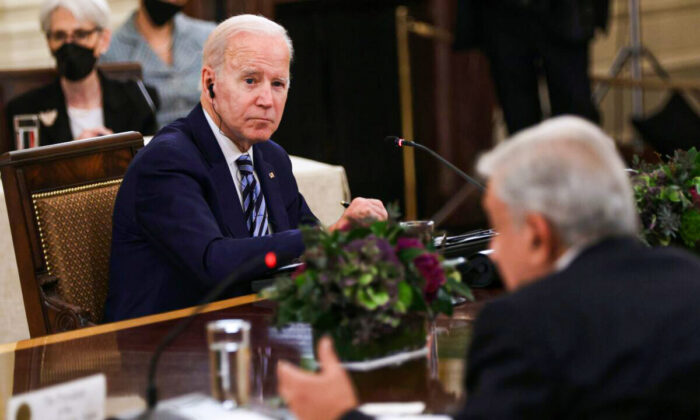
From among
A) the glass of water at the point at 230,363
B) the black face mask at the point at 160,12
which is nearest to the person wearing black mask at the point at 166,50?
the black face mask at the point at 160,12

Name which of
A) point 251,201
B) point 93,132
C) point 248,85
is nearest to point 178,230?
point 251,201

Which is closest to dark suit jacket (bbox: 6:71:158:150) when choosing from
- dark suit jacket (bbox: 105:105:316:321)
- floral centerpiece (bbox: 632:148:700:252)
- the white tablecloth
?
the white tablecloth

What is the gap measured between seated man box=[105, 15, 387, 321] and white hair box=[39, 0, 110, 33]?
1.71 m

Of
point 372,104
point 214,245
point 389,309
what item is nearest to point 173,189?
point 214,245

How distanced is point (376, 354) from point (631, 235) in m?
0.57

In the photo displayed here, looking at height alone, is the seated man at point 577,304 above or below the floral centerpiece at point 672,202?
above

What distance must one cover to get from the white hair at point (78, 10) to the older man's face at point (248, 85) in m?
1.79

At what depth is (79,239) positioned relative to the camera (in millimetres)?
2480

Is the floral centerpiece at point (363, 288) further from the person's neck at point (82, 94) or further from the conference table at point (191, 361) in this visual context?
the person's neck at point (82, 94)

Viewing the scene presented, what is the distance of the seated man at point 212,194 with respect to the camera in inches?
87.7

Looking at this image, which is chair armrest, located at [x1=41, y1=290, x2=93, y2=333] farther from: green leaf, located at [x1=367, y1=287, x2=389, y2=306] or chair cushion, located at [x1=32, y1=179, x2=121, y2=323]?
Result: green leaf, located at [x1=367, y1=287, x2=389, y2=306]

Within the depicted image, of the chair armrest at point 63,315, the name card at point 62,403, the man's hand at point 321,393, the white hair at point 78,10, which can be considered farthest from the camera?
the white hair at point 78,10

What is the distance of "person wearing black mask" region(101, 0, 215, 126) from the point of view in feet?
14.8

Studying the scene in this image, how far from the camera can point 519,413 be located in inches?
42.3
